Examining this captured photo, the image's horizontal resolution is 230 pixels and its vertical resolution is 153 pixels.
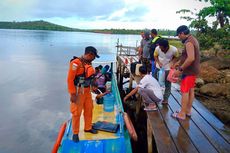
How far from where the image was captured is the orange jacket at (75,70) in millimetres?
4289

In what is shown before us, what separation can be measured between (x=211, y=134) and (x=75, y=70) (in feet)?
8.94

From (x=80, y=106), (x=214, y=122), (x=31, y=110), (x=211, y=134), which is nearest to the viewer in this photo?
(x=211, y=134)

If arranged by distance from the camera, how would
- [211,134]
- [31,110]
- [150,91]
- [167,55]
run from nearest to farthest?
[211,134] → [150,91] → [167,55] → [31,110]

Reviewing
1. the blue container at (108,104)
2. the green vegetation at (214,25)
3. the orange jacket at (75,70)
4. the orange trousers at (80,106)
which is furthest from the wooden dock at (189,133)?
the green vegetation at (214,25)

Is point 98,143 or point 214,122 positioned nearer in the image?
point 98,143

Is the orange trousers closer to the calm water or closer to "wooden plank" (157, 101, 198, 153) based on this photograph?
"wooden plank" (157, 101, 198, 153)

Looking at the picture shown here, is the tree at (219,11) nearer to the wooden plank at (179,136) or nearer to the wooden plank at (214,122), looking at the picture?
the wooden plank at (214,122)

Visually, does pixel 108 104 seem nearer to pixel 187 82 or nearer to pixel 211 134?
pixel 187 82

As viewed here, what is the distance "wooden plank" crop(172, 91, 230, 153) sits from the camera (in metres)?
4.02

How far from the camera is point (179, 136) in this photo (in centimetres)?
438

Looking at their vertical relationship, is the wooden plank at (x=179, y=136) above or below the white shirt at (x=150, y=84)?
below

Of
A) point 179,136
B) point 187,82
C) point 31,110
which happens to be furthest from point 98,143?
point 31,110

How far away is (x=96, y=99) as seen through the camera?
7531mm

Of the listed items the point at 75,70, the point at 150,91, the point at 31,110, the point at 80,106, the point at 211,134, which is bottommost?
the point at 31,110
